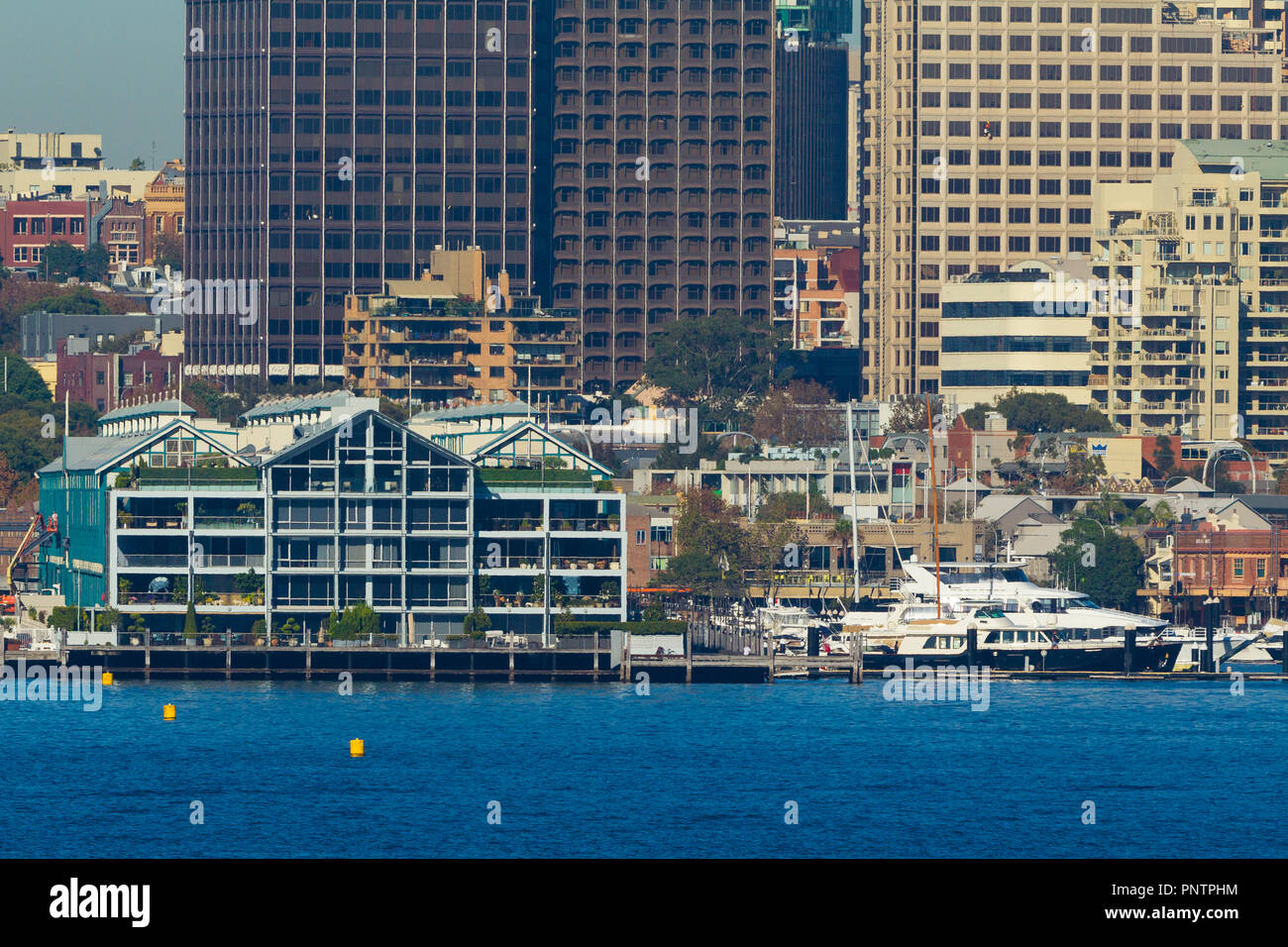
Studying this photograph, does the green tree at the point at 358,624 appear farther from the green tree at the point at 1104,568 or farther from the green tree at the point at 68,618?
the green tree at the point at 1104,568

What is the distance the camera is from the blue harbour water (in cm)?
7219

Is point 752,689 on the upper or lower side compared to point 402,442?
lower

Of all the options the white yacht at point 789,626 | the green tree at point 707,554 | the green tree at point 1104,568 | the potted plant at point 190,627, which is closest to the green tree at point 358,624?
the potted plant at point 190,627

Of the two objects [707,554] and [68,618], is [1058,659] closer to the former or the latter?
[707,554]

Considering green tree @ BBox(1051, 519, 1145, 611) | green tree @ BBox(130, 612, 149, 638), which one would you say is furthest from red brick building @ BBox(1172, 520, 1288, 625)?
green tree @ BBox(130, 612, 149, 638)

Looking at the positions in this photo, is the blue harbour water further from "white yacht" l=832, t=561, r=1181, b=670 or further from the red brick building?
the red brick building

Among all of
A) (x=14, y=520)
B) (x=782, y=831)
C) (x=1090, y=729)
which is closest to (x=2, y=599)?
(x=14, y=520)

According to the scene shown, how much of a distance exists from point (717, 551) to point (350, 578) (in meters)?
29.9

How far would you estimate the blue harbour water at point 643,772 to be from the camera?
72.2m

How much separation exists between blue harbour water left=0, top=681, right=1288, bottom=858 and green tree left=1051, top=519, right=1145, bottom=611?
23.3 m

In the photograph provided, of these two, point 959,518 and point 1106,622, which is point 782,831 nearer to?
point 1106,622

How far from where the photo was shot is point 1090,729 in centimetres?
10269

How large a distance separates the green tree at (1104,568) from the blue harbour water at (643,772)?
2334 centimetres

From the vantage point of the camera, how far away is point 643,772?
87.3 m
